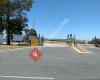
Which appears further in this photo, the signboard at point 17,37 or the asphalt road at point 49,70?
the signboard at point 17,37

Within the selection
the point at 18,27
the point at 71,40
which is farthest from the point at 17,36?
the point at 71,40

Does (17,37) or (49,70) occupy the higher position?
→ (17,37)

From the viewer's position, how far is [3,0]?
67250 mm

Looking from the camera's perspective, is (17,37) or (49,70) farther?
(17,37)

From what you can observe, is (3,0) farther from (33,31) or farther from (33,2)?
(33,31)

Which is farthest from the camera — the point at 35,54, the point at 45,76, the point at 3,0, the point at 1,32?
the point at 1,32

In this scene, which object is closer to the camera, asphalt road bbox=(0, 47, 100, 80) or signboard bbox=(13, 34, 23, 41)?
asphalt road bbox=(0, 47, 100, 80)

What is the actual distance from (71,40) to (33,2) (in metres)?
13.1

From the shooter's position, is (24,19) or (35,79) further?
(24,19)

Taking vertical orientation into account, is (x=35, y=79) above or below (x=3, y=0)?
below

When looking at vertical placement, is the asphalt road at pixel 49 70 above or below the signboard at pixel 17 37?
below

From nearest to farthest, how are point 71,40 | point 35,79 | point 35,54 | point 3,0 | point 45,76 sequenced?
point 35,79 < point 45,76 < point 35,54 < point 3,0 < point 71,40

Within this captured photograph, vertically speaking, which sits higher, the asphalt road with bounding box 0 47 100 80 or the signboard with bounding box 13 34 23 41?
the signboard with bounding box 13 34 23 41

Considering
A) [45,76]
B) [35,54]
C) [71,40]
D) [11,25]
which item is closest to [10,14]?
[11,25]
